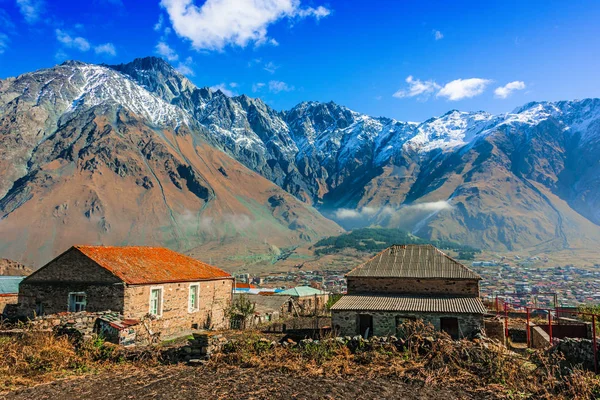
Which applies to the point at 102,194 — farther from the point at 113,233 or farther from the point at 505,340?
the point at 505,340

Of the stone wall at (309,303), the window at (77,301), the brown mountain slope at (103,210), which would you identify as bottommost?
the stone wall at (309,303)

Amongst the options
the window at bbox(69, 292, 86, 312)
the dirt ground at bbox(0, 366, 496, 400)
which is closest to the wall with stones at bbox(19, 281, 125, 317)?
the window at bbox(69, 292, 86, 312)

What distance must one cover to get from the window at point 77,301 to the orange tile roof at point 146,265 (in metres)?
2.12

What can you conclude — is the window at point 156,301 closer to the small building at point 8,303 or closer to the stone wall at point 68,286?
the stone wall at point 68,286

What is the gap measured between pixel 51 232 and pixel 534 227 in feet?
649

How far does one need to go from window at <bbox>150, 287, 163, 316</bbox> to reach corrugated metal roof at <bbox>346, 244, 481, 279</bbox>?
1200cm

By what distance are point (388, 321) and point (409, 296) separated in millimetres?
3067

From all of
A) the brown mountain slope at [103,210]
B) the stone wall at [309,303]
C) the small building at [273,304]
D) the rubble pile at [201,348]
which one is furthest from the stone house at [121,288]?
the brown mountain slope at [103,210]

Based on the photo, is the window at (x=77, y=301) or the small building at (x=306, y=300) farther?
the small building at (x=306, y=300)

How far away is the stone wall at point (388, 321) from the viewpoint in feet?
74.5

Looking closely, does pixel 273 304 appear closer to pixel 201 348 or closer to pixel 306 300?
pixel 306 300

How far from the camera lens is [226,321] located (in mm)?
31125

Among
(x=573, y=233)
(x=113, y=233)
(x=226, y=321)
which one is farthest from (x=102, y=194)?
(x=573, y=233)

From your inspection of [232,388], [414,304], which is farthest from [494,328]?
[232,388]
